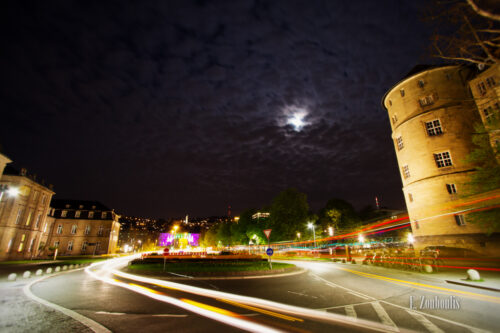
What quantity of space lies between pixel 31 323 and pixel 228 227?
360ft

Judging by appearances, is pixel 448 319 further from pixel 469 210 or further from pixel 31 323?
pixel 469 210

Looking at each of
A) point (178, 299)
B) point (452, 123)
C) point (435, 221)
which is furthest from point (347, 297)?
point (452, 123)

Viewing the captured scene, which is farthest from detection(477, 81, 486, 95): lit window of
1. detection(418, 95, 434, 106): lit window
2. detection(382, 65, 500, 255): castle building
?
detection(418, 95, 434, 106): lit window

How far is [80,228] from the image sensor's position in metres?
61.6

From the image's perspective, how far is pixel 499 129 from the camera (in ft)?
57.1

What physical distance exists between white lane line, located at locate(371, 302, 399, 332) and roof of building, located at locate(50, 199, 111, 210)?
7741cm

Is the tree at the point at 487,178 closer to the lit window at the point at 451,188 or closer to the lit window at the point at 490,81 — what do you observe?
the lit window at the point at 451,188

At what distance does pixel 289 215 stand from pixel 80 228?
188 ft

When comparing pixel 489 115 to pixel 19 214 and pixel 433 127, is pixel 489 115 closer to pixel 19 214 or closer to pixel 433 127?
pixel 433 127

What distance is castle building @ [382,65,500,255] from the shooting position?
2540 centimetres

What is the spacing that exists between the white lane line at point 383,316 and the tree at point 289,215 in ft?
139

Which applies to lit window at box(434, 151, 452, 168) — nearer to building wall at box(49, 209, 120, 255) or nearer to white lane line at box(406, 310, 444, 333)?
white lane line at box(406, 310, 444, 333)

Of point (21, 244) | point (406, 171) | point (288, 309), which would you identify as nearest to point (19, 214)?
point (21, 244)

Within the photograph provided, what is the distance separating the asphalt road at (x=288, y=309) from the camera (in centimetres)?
604
